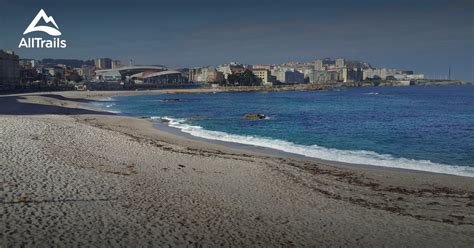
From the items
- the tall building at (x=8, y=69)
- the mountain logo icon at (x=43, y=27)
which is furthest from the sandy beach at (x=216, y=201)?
the tall building at (x=8, y=69)

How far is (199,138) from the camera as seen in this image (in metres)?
21.5

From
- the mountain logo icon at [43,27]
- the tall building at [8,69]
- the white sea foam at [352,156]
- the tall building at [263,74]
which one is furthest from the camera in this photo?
the tall building at [263,74]

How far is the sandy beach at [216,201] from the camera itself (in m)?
6.77

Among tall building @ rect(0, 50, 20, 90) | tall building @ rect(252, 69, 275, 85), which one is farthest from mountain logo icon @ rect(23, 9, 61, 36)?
tall building @ rect(252, 69, 275, 85)

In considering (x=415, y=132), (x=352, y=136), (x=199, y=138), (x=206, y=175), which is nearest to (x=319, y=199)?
(x=206, y=175)

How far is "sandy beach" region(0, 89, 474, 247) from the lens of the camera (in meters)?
6.77

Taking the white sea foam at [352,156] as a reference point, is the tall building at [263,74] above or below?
above

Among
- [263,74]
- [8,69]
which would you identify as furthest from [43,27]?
[263,74]

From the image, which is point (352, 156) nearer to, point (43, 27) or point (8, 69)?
point (43, 27)

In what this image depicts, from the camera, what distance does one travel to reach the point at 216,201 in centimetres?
902

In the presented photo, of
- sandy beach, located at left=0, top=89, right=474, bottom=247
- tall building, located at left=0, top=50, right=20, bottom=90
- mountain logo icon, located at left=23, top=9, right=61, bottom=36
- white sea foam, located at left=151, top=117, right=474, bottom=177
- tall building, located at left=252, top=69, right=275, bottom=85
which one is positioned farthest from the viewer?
tall building, located at left=252, top=69, right=275, bottom=85

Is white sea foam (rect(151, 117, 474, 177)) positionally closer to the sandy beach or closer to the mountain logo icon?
the sandy beach

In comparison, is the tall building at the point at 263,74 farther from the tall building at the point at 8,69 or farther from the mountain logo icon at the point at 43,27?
the mountain logo icon at the point at 43,27

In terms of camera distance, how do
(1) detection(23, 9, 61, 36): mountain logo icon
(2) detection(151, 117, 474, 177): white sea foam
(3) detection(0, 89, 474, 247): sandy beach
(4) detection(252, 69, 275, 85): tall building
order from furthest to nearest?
1. (4) detection(252, 69, 275, 85): tall building
2. (1) detection(23, 9, 61, 36): mountain logo icon
3. (2) detection(151, 117, 474, 177): white sea foam
4. (3) detection(0, 89, 474, 247): sandy beach
